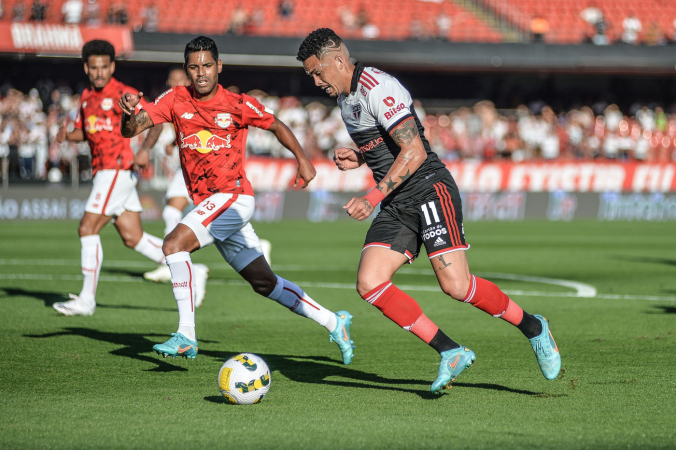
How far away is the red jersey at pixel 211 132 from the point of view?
5.97 meters

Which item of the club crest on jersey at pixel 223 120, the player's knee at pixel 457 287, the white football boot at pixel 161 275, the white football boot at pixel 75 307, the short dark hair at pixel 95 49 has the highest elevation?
the short dark hair at pixel 95 49

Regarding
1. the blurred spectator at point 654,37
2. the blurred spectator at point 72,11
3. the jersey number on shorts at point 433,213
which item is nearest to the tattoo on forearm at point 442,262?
the jersey number on shorts at point 433,213

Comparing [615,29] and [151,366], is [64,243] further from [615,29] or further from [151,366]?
[615,29]

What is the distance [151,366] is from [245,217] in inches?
49.2

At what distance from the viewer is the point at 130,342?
264 inches

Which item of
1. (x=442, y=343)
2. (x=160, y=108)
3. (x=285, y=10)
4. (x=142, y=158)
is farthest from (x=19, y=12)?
(x=442, y=343)

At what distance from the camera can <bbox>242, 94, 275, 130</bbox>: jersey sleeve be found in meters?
6.08

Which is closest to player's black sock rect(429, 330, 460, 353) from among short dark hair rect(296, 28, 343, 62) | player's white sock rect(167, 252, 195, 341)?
player's white sock rect(167, 252, 195, 341)

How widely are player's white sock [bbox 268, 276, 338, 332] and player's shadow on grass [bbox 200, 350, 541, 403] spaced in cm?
31

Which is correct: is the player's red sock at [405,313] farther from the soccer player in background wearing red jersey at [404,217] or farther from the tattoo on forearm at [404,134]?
the tattoo on forearm at [404,134]

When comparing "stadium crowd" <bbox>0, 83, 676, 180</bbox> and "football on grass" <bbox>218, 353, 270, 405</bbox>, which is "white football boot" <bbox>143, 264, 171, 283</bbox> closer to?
"football on grass" <bbox>218, 353, 270, 405</bbox>

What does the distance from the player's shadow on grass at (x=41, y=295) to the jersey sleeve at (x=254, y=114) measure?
385 centimetres

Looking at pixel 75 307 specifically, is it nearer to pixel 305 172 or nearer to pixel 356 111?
pixel 305 172

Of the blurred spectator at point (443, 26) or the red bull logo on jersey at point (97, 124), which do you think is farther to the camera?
the blurred spectator at point (443, 26)
